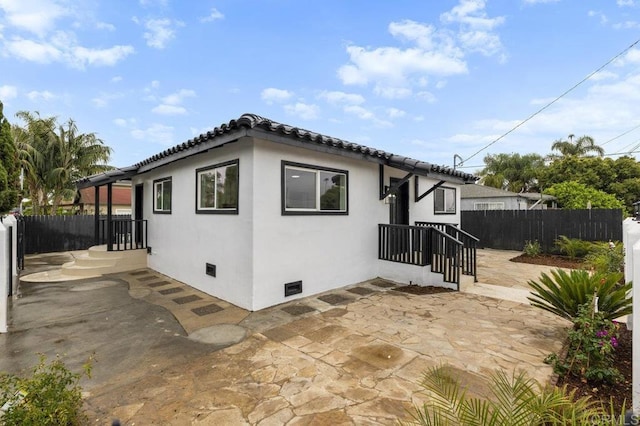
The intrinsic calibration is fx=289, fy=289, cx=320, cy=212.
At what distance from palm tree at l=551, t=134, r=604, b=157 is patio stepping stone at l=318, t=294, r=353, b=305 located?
98.2 ft

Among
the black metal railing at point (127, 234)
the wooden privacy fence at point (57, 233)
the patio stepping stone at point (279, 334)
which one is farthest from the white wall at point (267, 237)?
the wooden privacy fence at point (57, 233)

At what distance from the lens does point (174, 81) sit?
444 inches

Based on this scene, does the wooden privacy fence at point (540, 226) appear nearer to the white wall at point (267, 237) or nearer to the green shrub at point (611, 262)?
the green shrub at point (611, 262)

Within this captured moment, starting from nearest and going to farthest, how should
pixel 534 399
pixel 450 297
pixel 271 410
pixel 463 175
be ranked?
1. pixel 534 399
2. pixel 271 410
3. pixel 450 297
4. pixel 463 175

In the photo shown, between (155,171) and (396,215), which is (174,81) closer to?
(155,171)

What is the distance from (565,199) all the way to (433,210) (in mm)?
14919

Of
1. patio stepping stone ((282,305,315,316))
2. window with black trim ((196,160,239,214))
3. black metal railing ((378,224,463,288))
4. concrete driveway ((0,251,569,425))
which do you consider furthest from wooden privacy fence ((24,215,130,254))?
black metal railing ((378,224,463,288))

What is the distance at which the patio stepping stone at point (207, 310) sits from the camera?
484 cm

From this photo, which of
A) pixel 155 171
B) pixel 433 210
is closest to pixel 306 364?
pixel 155 171

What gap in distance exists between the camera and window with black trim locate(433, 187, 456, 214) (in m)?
10.1

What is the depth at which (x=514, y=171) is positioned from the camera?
91.4 ft

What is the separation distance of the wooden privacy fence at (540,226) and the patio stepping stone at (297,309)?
11250 millimetres

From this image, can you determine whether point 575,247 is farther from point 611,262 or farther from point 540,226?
point 611,262

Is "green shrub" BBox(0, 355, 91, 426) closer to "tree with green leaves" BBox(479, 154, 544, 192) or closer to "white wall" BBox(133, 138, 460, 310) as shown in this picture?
"white wall" BBox(133, 138, 460, 310)
